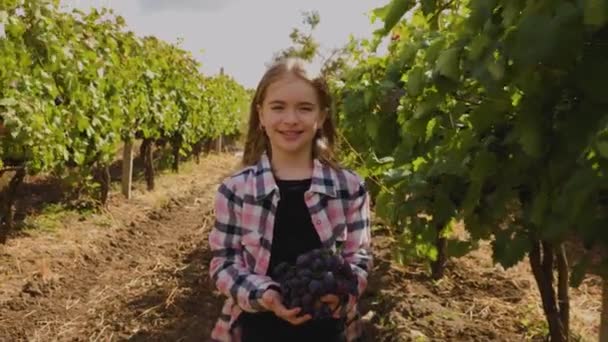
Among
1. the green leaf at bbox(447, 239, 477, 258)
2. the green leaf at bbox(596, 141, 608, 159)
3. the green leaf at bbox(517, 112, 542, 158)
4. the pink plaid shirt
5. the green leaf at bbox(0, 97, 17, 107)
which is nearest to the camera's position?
the green leaf at bbox(596, 141, 608, 159)

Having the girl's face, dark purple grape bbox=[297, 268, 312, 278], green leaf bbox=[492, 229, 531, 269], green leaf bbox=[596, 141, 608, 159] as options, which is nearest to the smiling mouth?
the girl's face

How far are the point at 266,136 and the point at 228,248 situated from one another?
426mm

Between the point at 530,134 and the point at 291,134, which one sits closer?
the point at 530,134

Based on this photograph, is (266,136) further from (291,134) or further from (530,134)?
(530,134)

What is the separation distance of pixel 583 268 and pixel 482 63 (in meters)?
0.53

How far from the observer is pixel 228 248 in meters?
2.02

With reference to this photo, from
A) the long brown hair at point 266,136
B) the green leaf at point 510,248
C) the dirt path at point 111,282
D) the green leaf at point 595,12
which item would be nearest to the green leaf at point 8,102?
the dirt path at point 111,282

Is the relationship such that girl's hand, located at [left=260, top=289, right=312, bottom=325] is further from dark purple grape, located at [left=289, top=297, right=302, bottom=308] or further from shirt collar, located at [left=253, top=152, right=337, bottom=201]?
shirt collar, located at [left=253, top=152, right=337, bottom=201]

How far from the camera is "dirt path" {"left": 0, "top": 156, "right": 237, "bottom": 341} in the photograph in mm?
4715

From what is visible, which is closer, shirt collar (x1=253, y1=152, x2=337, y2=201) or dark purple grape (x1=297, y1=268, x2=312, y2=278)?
dark purple grape (x1=297, y1=268, x2=312, y2=278)

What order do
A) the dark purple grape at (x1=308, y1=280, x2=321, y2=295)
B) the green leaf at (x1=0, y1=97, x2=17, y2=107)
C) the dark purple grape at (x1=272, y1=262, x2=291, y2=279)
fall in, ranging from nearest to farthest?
the dark purple grape at (x1=308, y1=280, x2=321, y2=295), the dark purple grape at (x1=272, y1=262, x2=291, y2=279), the green leaf at (x1=0, y1=97, x2=17, y2=107)

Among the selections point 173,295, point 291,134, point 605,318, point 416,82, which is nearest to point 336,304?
point 291,134

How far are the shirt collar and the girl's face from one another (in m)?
0.08

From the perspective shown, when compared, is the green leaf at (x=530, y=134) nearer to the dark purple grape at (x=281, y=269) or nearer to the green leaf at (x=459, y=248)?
the dark purple grape at (x=281, y=269)
